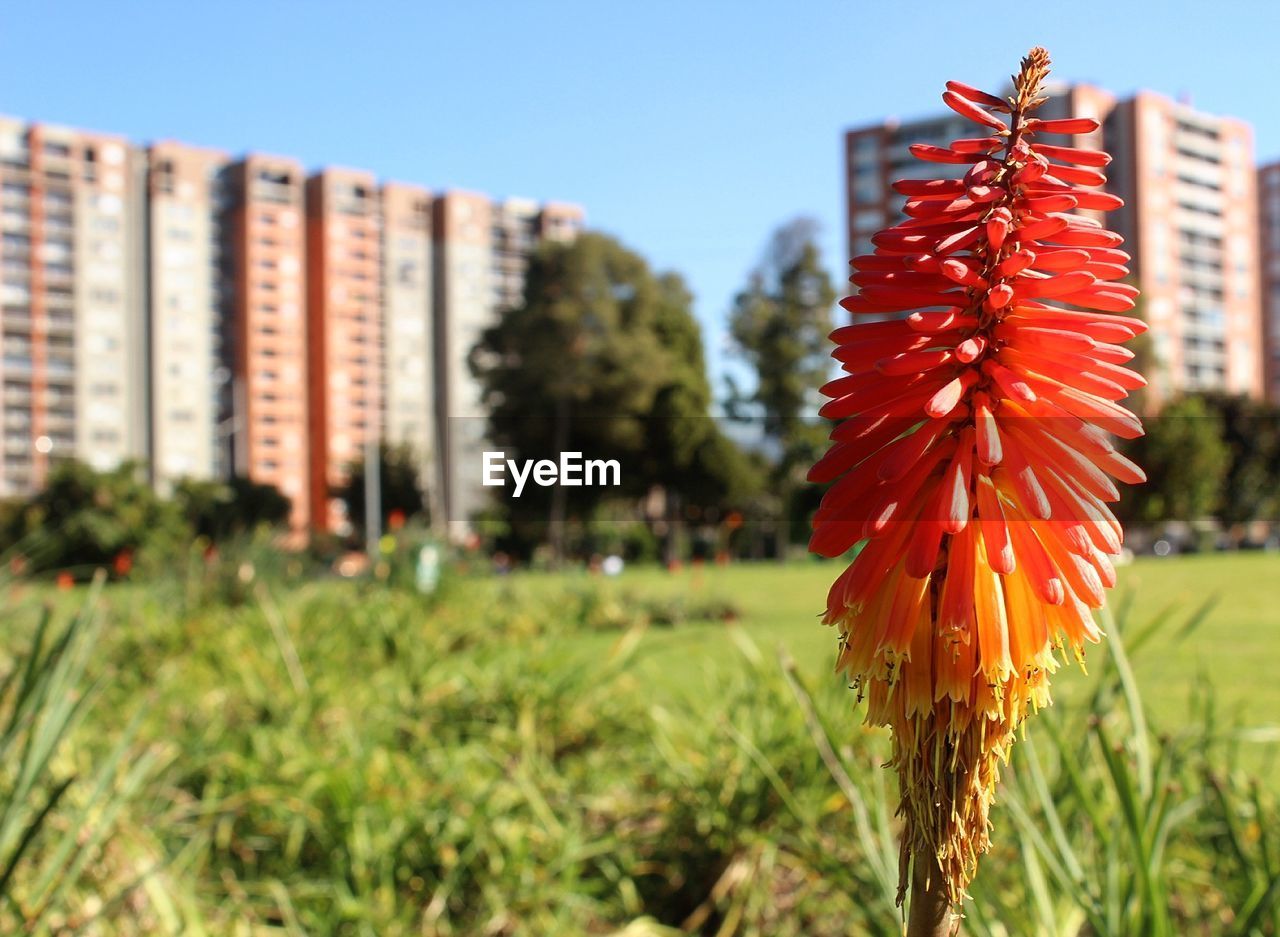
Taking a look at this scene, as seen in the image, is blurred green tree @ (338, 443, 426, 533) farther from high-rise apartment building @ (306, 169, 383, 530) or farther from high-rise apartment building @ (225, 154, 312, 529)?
high-rise apartment building @ (225, 154, 312, 529)

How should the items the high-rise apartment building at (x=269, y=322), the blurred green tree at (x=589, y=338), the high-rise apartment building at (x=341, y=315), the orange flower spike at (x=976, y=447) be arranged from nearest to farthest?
the orange flower spike at (x=976, y=447) → the blurred green tree at (x=589, y=338) → the high-rise apartment building at (x=269, y=322) → the high-rise apartment building at (x=341, y=315)

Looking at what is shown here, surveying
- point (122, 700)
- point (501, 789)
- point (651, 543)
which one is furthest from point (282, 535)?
point (651, 543)

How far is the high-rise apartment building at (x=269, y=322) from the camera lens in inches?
2613

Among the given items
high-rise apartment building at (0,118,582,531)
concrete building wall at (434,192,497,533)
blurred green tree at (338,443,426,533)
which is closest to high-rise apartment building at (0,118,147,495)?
high-rise apartment building at (0,118,582,531)

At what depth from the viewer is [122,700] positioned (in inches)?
189

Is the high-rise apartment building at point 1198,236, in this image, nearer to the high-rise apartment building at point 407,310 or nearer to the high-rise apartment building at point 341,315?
the high-rise apartment building at point 407,310

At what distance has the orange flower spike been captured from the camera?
40 cm

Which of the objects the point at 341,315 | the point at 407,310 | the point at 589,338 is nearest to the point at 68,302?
the point at 341,315

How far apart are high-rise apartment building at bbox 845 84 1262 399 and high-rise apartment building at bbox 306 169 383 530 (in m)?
30.0

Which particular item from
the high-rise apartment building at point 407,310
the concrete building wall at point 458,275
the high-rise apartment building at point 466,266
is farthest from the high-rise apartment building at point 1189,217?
the high-rise apartment building at point 407,310

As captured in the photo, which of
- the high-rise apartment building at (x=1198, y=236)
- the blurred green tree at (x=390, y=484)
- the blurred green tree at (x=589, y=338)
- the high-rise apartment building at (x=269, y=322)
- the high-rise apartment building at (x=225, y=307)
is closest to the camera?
the blurred green tree at (x=589, y=338)

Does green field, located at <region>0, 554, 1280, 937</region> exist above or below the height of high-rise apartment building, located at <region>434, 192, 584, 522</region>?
below

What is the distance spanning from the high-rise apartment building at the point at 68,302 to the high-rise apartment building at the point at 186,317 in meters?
1.43

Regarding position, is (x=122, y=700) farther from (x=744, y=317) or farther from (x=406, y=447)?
(x=406, y=447)
